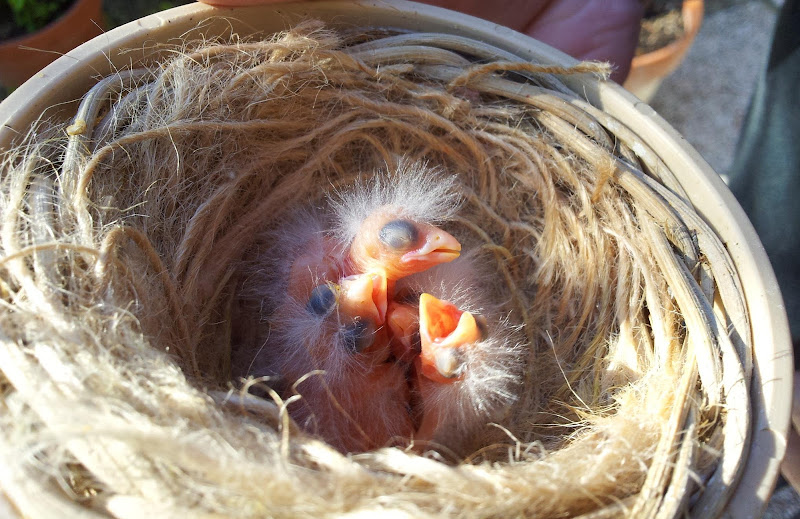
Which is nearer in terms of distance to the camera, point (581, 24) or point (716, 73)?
point (581, 24)

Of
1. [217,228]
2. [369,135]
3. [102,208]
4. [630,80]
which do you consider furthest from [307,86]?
[630,80]

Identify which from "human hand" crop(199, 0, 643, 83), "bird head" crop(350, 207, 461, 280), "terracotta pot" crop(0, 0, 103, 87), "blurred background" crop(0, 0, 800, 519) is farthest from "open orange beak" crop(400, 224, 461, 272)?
"blurred background" crop(0, 0, 800, 519)

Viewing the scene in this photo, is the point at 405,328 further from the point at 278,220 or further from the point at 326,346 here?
the point at 278,220

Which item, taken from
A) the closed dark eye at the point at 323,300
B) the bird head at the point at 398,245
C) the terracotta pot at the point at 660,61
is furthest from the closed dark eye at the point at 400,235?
the terracotta pot at the point at 660,61

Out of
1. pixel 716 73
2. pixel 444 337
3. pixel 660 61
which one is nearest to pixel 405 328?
pixel 444 337

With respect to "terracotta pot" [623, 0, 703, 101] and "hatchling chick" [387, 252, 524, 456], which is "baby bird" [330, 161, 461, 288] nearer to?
"hatchling chick" [387, 252, 524, 456]

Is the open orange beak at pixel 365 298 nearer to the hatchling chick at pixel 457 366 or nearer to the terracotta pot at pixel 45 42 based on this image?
the hatchling chick at pixel 457 366
